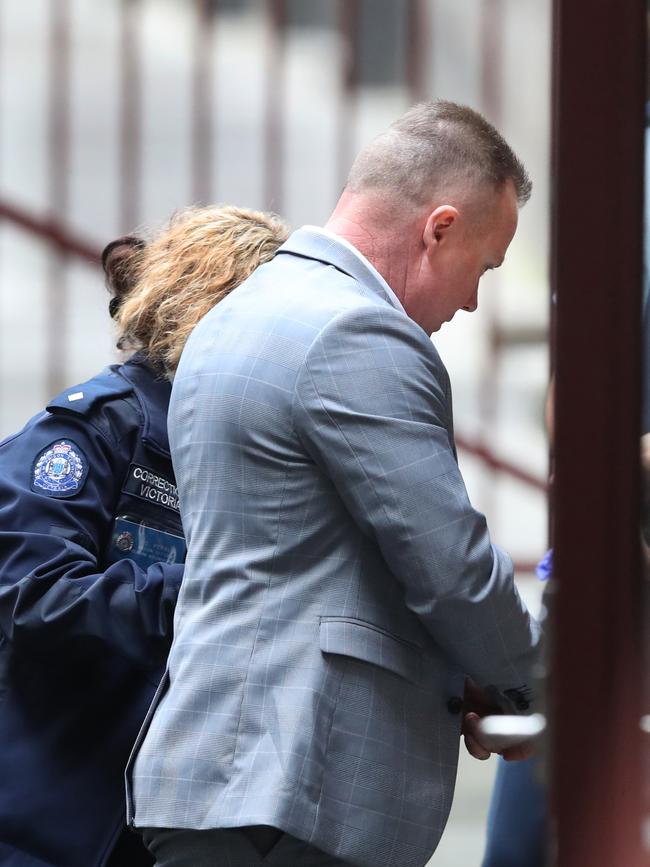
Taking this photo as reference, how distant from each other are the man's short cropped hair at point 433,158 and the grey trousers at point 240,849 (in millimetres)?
743

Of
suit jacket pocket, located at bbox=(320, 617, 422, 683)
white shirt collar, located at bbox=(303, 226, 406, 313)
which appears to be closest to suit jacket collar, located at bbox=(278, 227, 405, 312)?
white shirt collar, located at bbox=(303, 226, 406, 313)

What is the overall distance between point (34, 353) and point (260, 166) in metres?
0.98

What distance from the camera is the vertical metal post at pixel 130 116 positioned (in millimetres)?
4895

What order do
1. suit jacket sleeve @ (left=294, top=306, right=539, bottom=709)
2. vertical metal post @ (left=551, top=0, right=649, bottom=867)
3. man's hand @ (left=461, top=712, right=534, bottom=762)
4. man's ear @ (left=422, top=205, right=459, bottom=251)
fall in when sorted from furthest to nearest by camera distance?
man's ear @ (left=422, top=205, right=459, bottom=251) < man's hand @ (left=461, top=712, right=534, bottom=762) < suit jacket sleeve @ (left=294, top=306, right=539, bottom=709) < vertical metal post @ (left=551, top=0, right=649, bottom=867)

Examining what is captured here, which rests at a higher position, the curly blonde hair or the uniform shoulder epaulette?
the curly blonde hair

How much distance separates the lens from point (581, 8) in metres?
0.81

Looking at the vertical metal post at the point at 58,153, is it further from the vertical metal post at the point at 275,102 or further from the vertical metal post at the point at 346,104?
the vertical metal post at the point at 346,104

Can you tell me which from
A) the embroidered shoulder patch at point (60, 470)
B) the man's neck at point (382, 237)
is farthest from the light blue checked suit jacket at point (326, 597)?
the embroidered shoulder patch at point (60, 470)

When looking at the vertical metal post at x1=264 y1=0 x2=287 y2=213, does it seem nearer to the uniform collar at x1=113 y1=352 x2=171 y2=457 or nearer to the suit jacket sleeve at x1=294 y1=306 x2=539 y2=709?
the uniform collar at x1=113 y1=352 x2=171 y2=457

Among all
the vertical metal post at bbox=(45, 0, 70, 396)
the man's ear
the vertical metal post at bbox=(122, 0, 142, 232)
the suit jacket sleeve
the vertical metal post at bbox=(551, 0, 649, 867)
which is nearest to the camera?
the vertical metal post at bbox=(551, 0, 649, 867)

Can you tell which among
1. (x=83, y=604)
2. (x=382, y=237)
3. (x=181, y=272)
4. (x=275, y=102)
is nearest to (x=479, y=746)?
(x=83, y=604)

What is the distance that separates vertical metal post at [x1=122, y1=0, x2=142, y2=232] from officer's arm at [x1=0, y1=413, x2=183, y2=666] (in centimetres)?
316

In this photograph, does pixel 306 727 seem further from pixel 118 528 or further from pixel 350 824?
pixel 118 528

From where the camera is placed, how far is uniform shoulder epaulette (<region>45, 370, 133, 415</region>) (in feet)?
6.06
